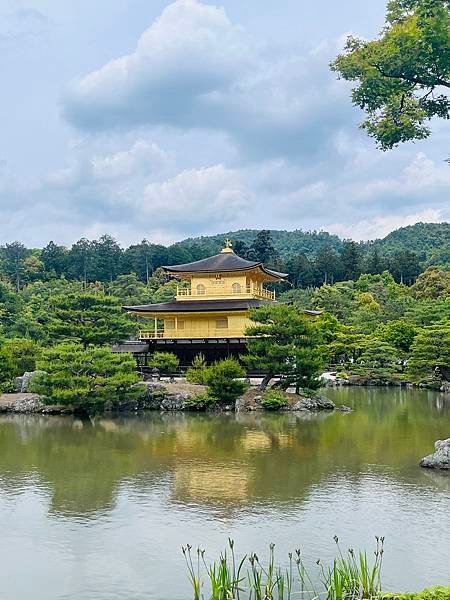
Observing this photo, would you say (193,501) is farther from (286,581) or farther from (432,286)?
(432,286)

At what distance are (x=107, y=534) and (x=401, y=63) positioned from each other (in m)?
7.00

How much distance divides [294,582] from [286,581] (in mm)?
88

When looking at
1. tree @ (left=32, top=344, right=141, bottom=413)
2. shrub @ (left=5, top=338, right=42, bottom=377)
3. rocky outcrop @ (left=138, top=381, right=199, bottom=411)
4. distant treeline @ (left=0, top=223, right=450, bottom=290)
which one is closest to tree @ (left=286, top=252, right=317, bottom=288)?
distant treeline @ (left=0, top=223, right=450, bottom=290)

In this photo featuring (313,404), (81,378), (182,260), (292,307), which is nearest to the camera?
(81,378)

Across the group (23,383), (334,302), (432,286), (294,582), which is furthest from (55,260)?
(294,582)

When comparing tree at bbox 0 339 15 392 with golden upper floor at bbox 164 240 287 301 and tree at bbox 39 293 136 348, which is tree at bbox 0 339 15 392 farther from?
golden upper floor at bbox 164 240 287 301

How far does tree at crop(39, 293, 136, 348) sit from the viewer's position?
21578mm

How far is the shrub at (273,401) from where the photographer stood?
20297 mm

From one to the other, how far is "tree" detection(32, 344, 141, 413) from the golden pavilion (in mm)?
6657

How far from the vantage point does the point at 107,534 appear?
25.7ft

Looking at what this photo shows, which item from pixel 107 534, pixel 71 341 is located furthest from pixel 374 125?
pixel 71 341

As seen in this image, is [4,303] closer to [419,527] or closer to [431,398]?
[431,398]

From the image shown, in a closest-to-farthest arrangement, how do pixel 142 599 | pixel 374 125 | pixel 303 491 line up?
pixel 142 599
pixel 374 125
pixel 303 491

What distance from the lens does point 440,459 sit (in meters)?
11.2
